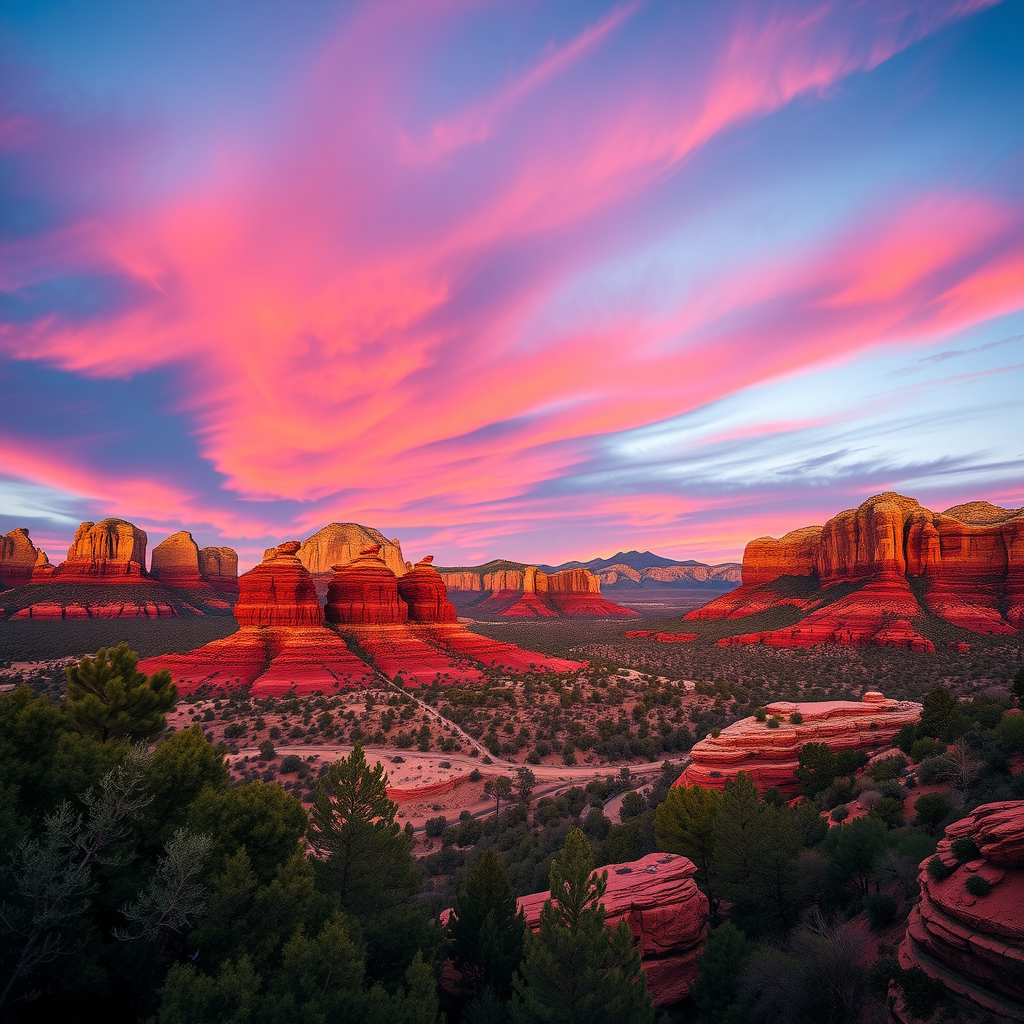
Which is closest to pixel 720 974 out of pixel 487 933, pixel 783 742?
pixel 487 933

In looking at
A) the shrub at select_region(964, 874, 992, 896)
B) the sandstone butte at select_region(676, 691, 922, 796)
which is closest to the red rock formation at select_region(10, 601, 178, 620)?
the sandstone butte at select_region(676, 691, 922, 796)

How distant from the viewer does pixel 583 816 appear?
28359 millimetres

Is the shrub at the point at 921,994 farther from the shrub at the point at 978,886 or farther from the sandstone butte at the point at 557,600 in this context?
the sandstone butte at the point at 557,600

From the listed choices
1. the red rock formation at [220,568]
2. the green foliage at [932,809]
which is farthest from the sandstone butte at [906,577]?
the red rock formation at [220,568]

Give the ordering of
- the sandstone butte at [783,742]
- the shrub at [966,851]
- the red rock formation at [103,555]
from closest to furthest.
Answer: the shrub at [966,851] → the sandstone butte at [783,742] → the red rock formation at [103,555]

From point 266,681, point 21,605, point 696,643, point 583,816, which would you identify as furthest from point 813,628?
point 21,605

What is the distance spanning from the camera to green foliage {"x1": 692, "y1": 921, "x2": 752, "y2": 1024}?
12.1 m

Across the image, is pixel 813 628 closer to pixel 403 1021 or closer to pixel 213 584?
pixel 403 1021

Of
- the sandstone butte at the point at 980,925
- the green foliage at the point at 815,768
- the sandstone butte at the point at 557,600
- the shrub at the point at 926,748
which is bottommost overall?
the sandstone butte at the point at 557,600

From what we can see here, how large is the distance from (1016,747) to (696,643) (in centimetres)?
7690

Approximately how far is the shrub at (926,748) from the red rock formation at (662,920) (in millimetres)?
14131

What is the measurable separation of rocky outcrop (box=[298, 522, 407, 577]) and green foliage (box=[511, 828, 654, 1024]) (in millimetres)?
116782

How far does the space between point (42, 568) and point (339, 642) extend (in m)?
118

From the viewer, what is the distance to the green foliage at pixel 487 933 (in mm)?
12856
